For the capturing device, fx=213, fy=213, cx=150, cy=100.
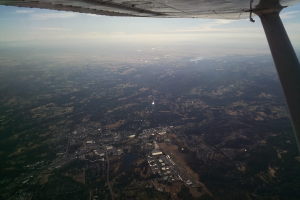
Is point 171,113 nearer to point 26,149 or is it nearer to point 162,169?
point 162,169

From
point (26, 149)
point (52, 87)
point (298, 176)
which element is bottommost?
point (298, 176)

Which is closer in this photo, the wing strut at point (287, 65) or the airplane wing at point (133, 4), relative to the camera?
the wing strut at point (287, 65)

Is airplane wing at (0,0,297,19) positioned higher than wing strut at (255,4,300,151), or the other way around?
airplane wing at (0,0,297,19)

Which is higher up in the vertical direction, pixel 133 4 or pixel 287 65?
pixel 133 4

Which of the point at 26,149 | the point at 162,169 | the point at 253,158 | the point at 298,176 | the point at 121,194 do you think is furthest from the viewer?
the point at 26,149

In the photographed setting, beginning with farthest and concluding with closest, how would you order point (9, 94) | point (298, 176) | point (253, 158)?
point (9, 94), point (253, 158), point (298, 176)

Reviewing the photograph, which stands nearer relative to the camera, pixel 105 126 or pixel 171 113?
pixel 105 126

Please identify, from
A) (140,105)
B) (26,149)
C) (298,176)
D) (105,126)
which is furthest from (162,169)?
(140,105)

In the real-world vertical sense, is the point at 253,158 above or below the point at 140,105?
below

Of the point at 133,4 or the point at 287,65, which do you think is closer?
the point at 287,65

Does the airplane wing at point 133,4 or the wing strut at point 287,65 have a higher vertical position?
the airplane wing at point 133,4

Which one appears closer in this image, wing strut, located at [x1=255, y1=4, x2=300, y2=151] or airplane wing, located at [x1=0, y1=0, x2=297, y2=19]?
wing strut, located at [x1=255, y1=4, x2=300, y2=151]
